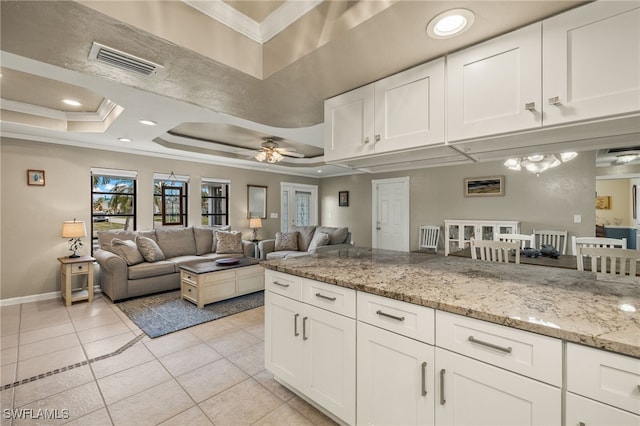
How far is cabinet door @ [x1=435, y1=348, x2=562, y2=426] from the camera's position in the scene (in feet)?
3.14

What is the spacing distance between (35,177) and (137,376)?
369 centimetres

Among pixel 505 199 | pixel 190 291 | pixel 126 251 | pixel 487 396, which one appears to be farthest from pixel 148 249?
pixel 505 199

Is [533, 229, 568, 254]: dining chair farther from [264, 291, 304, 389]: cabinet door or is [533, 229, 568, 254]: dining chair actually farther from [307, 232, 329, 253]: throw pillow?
[264, 291, 304, 389]: cabinet door

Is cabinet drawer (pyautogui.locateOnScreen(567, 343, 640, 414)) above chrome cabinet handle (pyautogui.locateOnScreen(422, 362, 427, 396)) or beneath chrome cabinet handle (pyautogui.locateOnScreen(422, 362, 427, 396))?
above

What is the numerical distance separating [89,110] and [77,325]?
2.70 metres

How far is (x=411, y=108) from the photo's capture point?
64.1 inches

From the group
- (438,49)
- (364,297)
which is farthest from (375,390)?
(438,49)

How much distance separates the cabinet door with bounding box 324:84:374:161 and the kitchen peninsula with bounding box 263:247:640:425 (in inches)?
31.7

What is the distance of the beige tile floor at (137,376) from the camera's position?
1.76m

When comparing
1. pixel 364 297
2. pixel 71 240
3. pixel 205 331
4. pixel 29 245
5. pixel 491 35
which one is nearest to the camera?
pixel 491 35

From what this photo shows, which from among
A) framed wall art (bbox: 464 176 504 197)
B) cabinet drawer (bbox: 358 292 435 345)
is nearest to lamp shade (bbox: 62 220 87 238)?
cabinet drawer (bbox: 358 292 435 345)

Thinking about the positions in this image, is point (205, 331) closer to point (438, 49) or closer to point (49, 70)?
point (49, 70)

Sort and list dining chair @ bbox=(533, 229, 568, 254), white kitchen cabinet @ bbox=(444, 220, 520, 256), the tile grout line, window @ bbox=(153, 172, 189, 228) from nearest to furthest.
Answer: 1. the tile grout line
2. dining chair @ bbox=(533, 229, 568, 254)
3. white kitchen cabinet @ bbox=(444, 220, 520, 256)
4. window @ bbox=(153, 172, 189, 228)

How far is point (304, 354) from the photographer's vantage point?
175cm
